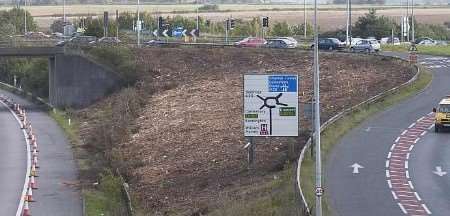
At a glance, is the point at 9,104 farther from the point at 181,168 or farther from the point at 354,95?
the point at 181,168

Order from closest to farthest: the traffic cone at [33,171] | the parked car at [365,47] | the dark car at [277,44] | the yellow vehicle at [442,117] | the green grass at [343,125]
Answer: the green grass at [343,125] < the traffic cone at [33,171] < the yellow vehicle at [442,117] < the parked car at [365,47] < the dark car at [277,44]

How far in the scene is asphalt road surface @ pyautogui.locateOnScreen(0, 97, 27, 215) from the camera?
40.4m

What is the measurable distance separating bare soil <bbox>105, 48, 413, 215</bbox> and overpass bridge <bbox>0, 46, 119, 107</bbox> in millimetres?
3845

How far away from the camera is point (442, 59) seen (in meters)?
84.9

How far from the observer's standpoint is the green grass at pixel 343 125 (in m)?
35.9

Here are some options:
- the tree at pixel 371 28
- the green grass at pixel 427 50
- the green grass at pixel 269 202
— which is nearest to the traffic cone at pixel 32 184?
the green grass at pixel 269 202

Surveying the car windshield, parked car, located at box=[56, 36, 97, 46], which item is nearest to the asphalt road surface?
parked car, located at box=[56, 36, 97, 46]

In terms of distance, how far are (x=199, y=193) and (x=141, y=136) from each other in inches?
783

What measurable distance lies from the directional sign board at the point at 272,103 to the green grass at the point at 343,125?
1.69 m

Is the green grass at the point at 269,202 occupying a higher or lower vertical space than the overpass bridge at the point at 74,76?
lower

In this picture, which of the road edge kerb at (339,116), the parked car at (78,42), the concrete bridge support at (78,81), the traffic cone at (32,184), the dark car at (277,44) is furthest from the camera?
the dark car at (277,44)

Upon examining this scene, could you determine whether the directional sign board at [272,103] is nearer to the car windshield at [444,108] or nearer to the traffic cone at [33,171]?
the car windshield at [444,108]

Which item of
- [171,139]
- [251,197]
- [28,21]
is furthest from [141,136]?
[28,21]

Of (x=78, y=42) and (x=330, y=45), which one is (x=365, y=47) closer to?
(x=330, y=45)
